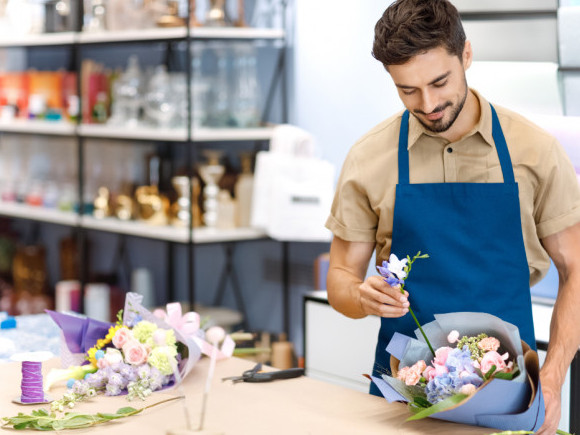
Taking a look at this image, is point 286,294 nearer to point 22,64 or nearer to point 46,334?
point 46,334

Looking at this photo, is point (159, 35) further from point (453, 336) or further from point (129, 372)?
point (453, 336)

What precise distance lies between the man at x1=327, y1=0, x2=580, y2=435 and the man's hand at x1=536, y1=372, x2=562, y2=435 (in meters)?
0.08

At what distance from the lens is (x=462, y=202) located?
2197mm

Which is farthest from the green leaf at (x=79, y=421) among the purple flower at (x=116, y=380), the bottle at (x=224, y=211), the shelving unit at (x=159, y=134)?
the bottle at (x=224, y=211)

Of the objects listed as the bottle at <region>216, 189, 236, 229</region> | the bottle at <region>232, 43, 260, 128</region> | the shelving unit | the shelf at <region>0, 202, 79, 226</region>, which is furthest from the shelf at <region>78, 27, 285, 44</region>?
the shelf at <region>0, 202, 79, 226</region>

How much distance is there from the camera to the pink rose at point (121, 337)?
6.52 ft

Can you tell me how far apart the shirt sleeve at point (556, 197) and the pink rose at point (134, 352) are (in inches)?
36.3

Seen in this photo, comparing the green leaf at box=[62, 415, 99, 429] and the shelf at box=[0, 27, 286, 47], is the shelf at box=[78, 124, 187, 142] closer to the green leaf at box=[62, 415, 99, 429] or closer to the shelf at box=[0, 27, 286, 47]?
the shelf at box=[0, 27, 286, 47]

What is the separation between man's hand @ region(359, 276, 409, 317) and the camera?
187 centimetres

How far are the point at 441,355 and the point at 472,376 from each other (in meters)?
0.08

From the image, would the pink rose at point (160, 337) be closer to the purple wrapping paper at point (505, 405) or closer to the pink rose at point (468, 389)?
the purple wrapping paper at point (505, 405)

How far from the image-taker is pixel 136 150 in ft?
16.7

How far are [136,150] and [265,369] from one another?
306 cm

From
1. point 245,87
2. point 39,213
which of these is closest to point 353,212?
point 245,87
